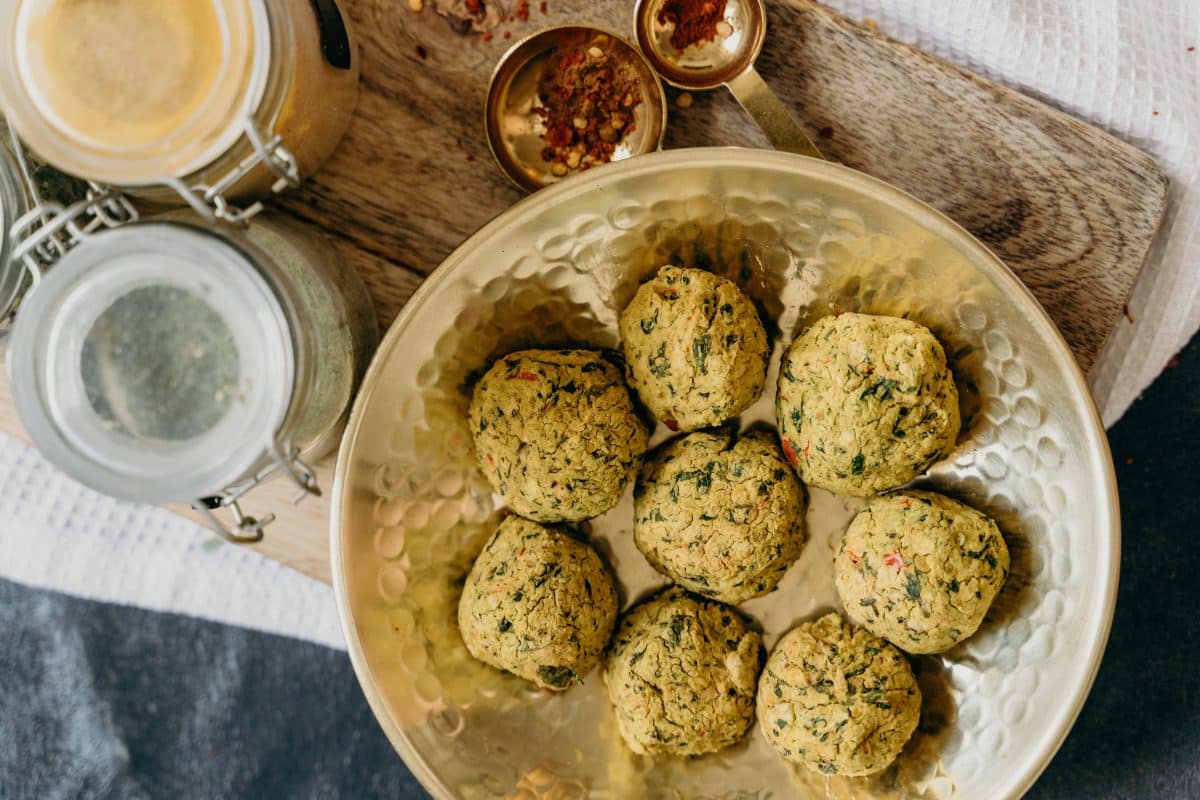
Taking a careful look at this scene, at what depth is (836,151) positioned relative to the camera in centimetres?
123

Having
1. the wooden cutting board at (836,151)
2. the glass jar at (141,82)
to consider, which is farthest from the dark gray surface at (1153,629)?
the glass jar at (141,82)

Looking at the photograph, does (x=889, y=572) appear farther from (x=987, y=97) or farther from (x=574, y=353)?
(x=987, y=97)

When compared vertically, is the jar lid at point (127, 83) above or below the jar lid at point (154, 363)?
above

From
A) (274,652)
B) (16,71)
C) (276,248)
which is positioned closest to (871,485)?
(276,248)

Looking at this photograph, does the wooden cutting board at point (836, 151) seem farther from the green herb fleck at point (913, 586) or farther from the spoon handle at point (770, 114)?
the green herb fleck at point (913, 586)

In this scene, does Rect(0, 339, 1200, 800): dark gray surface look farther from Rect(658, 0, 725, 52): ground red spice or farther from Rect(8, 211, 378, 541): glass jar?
Rect(658, 0, 725, 52): ground red spice

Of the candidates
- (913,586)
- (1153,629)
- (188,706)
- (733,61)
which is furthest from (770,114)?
(188,706)

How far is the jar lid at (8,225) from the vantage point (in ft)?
3.02

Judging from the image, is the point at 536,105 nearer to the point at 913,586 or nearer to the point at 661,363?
the point at 661,363

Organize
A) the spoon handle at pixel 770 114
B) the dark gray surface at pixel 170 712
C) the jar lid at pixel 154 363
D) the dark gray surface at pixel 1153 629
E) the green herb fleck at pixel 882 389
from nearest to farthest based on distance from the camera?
the jar lid at pixel 154 363
the green herb fleck at pixel 882 389
the spoon handle at pixel 770 114
the dark gray surface at pixel 1153 629
the dark gray surface at pixel 170 712

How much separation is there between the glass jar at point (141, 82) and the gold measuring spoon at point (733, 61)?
18.7 inches

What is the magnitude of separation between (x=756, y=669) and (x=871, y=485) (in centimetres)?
27

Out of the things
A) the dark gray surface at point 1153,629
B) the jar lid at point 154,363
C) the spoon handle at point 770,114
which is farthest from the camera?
the dark gray surface at point 1153,629

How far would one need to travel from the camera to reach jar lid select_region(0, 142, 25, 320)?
921mm
